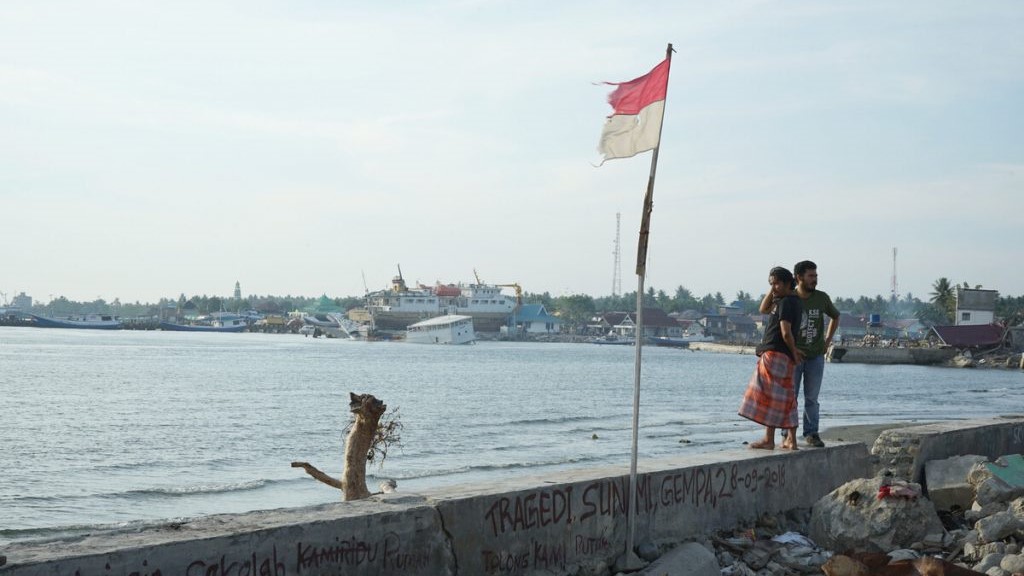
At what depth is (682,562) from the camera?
21.4ft

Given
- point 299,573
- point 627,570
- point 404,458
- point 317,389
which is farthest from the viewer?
point 317,389

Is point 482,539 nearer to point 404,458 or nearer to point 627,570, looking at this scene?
point 627,570

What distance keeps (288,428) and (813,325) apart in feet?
66.4

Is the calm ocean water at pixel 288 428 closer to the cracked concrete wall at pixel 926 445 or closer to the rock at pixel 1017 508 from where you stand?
the rock at pixel 1017 508

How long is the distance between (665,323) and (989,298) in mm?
90284

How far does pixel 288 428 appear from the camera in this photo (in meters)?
26.9

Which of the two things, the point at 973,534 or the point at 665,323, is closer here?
the point at 973,534

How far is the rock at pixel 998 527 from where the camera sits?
283 inches

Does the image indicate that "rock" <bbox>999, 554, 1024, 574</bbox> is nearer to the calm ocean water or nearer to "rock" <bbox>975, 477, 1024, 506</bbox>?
"rock" <bbox>975, 477, 1024, 506</bbox>

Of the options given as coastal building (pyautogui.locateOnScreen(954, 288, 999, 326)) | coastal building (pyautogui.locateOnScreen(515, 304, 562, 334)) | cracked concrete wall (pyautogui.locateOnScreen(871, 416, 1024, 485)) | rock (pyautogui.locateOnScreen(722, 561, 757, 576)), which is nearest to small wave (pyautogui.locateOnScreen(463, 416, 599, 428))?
cracked concrete wall (pyautogui.locateOnScreen(871, 416, 1024, 485))

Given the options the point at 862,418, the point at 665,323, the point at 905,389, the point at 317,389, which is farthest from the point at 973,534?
the point at 665,323

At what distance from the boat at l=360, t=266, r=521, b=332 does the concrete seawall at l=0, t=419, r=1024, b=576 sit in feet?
497

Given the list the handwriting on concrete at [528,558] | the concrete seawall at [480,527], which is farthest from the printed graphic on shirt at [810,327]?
the handwriting on concrete at [528,558]

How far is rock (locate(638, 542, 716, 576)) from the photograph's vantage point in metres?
6.45
